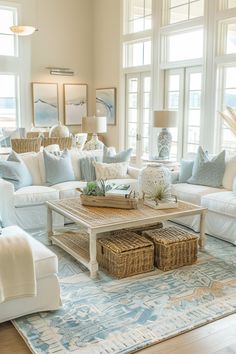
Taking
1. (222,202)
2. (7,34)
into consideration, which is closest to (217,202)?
(222,202)

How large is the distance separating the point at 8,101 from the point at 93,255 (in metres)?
6.40

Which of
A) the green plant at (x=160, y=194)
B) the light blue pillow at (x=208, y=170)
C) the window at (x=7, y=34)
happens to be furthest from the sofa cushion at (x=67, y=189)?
the window at (x=7, y=34)

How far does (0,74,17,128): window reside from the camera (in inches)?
357

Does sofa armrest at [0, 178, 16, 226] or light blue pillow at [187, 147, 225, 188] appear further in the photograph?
light blue pillow at [187, 147, 225, 188]

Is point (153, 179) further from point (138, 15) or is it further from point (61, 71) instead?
point (61, 71)

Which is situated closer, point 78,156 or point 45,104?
point 78,156

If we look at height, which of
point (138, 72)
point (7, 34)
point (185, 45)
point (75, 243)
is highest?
point (7, 34)

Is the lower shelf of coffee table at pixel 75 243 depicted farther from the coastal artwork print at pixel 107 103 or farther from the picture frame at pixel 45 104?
the picture frame at pixel 45 104

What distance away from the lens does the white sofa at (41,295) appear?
2.91 meters

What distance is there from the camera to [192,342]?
8.94 ft

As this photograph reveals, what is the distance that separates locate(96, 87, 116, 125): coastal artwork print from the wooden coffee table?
4895 millimetres

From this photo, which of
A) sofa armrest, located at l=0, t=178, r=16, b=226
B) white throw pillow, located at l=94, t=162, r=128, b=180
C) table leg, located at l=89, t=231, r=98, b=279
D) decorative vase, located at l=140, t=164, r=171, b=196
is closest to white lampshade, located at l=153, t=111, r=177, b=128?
white throw pillow, located at l=94, t=162, r=128, b=180

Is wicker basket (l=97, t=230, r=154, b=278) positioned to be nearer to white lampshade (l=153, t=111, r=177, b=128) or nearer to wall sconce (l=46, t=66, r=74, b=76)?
white lampshade (l=153, t=111, r=177, b=128)

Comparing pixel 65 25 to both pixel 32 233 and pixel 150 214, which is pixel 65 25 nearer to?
pixel 32 233
